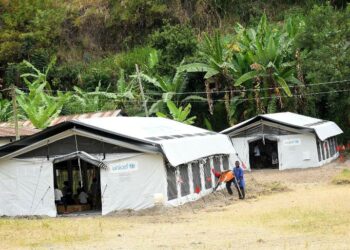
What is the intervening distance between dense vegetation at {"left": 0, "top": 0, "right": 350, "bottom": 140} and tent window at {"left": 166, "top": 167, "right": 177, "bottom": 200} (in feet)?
44.1

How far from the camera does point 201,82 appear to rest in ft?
135

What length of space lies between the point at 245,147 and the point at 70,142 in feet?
45.2

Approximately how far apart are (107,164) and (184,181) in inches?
109

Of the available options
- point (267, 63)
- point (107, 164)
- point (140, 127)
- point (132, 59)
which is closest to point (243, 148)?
point (267, 63)

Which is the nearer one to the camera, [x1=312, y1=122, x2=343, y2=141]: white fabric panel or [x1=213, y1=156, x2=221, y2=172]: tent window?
[x1=213, y1=156, x2=221, y2=172]: tent window

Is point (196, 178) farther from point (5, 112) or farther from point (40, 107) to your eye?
point (5, 112)

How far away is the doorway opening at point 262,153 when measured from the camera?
111 ft

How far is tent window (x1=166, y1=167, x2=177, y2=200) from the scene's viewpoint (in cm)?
2036

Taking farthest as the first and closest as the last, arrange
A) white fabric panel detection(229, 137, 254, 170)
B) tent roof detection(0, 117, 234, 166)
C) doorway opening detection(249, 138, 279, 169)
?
doorway opening detection(249, 138, 279, 169), white fabric panel detection(229, 137, 254, 170), tent roof detection(0, 117, 234, 166)

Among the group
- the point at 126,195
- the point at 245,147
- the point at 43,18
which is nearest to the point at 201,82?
the point at 245,147

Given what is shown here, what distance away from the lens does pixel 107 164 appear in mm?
20266

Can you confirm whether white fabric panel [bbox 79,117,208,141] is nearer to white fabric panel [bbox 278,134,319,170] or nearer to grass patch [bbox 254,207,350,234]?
grass patch [bbox 254,207,350,234]

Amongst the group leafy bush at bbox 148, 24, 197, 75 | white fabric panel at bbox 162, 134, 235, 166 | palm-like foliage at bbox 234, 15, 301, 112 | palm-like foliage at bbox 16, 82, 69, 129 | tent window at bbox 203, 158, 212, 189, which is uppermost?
leafy bush at bbox 148, 24, 197, 75

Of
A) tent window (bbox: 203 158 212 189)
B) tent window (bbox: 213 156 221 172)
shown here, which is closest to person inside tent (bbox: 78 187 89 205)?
tent window (bbox: 203 158 212 189)
